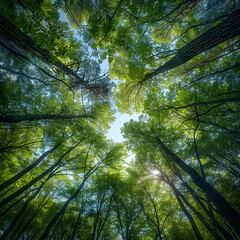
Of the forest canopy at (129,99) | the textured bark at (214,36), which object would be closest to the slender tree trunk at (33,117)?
the forest canopy at (129,99)

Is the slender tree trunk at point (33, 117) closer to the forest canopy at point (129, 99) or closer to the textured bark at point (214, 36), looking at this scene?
the forest canopy at point (129, 99)

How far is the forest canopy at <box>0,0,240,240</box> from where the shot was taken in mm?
3117

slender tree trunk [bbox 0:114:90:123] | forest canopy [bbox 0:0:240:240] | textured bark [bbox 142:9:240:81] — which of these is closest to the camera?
textured bark [bbox 142:9:240:81]

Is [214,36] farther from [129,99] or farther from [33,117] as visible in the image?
[33,117]

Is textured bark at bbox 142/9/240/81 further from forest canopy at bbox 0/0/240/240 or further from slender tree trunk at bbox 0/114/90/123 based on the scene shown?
slender tree trunk at bbox 0/114/90/123

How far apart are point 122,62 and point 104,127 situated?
12.0ft

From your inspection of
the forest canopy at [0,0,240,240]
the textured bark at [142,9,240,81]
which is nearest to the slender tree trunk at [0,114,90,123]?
the forest canopy at [0,0,240,240]

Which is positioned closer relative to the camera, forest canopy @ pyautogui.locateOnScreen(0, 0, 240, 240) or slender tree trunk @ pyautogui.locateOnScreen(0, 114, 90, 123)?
forest canopy @ pyautogui.locateOnScreen(0, 0, 240, 240)

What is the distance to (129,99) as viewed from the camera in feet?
17.9

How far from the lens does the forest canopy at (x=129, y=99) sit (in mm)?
3117

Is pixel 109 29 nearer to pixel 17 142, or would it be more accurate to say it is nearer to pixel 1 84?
pixel 1 84

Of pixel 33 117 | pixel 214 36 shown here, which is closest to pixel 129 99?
pixel 214 36

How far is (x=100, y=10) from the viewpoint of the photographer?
416cm

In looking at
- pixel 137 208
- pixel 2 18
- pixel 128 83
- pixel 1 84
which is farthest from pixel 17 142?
pixel 137 208
